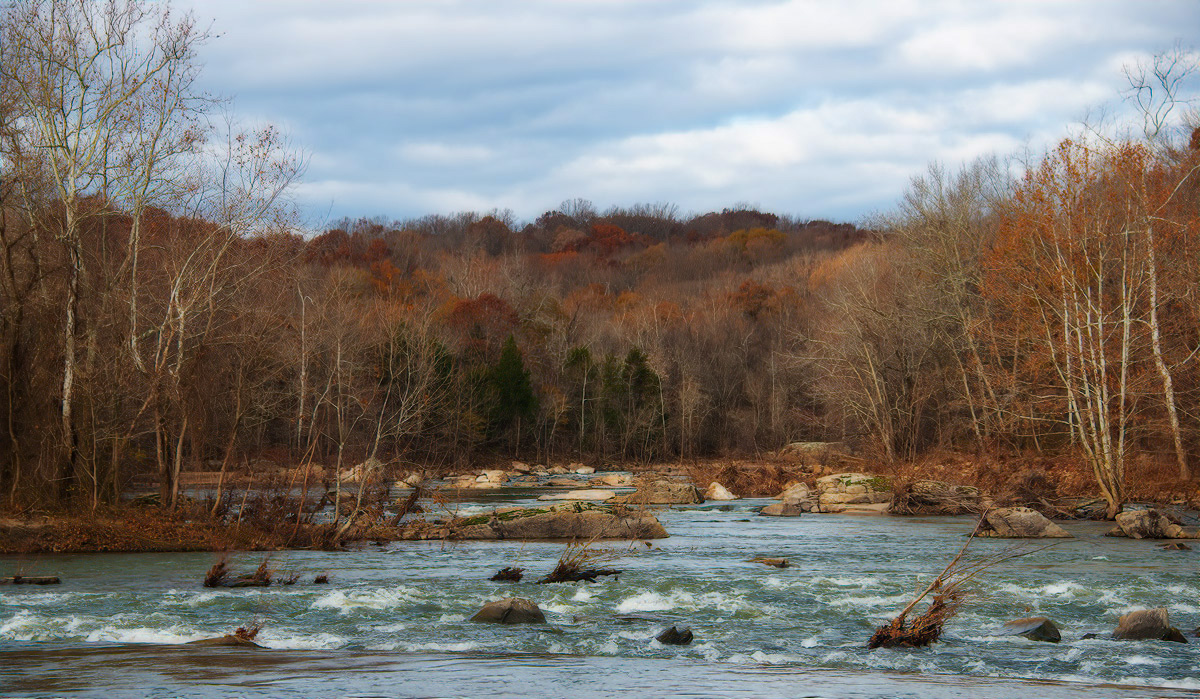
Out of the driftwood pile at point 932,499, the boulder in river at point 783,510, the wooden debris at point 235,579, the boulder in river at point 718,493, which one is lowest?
the boulder in river at point 718,493

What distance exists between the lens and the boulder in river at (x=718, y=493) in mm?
36031

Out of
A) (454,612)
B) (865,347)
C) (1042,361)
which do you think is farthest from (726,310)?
(454,612)

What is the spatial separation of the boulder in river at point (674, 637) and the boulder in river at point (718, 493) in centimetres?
2444

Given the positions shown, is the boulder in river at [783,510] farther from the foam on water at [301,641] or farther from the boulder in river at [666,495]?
the foam on water at [301,641]

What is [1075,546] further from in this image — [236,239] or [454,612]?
[236,239]

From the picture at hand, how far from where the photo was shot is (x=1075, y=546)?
19.7 m

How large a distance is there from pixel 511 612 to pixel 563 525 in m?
9.93

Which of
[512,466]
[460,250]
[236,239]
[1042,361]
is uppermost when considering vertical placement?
[460,250]

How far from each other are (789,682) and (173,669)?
230 inches

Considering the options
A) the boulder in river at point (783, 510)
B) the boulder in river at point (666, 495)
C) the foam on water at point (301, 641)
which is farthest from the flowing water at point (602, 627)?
the boulder in river at point (666, 495)

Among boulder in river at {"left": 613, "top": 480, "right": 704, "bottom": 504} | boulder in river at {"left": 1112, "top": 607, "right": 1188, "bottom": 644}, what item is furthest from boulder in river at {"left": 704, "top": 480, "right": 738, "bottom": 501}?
boulder in river at {"left": 1112, "top": 607, "right": 1188, "bottom": 644}

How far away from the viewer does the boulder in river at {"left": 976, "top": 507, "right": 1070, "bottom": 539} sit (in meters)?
21.5

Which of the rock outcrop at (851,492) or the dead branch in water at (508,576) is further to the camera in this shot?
the rock outcrop at (851,492)

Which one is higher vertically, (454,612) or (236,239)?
(236,239)
